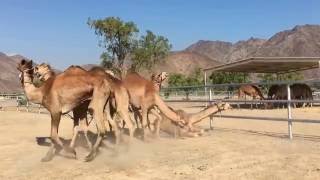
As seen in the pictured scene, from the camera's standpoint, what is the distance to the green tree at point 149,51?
6244 cm

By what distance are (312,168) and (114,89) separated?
4431mm

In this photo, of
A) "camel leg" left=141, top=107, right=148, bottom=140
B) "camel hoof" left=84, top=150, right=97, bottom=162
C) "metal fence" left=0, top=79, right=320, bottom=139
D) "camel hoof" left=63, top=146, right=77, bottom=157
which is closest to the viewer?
"camel hoof" left=84, top=150, right=97, bottom=162

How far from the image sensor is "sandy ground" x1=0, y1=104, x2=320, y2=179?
7621mm

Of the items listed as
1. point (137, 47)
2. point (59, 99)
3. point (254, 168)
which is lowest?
point (254, 168)

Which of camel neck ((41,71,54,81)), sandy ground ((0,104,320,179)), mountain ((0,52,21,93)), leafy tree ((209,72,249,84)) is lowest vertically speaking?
sandy ground ((0,104,320,179))

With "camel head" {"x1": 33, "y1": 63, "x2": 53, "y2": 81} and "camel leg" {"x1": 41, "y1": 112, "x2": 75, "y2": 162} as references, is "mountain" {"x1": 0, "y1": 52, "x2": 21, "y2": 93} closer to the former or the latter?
"camel head" {"x1": 33, "y1": 63, "x2": 53, "y2": 81}

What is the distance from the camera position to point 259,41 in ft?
647

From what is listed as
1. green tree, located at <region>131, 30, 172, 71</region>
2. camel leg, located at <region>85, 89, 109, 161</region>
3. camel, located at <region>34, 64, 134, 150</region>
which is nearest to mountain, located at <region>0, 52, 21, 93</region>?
green tree, located at <region>131, 30, 172, 71</region>

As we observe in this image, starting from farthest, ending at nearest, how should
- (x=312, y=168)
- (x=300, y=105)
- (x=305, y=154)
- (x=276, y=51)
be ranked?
(x=276, y=51)
(x=300, y=105)
(x=305, y=154)
(x=312, y=168)

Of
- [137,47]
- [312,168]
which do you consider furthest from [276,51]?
[312,168]

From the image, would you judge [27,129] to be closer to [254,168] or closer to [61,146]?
[61,146]

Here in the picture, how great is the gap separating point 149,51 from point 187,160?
5492 centimetres

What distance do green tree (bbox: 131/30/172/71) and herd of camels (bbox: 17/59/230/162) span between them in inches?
1958

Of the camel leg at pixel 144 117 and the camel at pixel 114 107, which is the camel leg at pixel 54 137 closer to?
the camel at pixel 114 107
